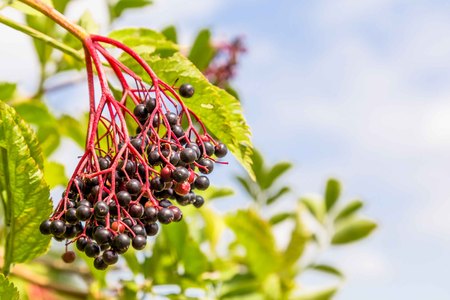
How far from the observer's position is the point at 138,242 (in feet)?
4.58

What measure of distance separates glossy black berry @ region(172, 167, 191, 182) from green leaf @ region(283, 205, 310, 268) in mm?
1754

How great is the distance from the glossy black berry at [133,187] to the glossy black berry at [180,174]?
7 cm

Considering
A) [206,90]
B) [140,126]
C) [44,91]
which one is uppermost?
[44,91]

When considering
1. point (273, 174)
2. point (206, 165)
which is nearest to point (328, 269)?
point (273, 174)

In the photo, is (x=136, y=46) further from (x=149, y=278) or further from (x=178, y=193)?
(x=149, y=278)

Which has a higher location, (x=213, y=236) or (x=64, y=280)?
(x=213, y=236)

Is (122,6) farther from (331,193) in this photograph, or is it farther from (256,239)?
(331,193)

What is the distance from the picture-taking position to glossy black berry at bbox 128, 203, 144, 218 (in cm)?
141

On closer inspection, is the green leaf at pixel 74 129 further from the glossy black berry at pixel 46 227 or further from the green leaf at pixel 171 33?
the glossy black berry at pixel 46 227

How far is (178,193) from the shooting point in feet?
4.83

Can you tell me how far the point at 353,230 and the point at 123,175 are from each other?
6.95 ft

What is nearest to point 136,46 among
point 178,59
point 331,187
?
point 178,59

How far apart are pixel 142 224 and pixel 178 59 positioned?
1.24ft

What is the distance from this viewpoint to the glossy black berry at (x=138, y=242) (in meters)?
1.39
